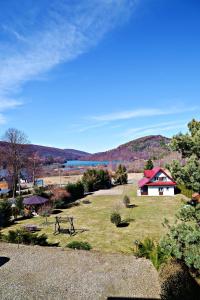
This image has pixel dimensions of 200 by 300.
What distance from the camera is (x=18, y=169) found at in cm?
5300

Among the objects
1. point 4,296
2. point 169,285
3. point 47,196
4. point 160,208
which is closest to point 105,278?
point 169,285

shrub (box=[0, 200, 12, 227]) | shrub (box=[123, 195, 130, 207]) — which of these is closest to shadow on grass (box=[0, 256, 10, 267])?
shrub (box=[0, 200, 12, 227])

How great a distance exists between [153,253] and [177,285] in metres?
3.62

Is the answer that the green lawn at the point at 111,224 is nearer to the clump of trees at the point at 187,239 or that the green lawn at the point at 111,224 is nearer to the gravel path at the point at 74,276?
the gravel path at the point at 74,276

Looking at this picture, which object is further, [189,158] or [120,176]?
[120,176]

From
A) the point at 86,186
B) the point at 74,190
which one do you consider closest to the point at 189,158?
the point at 74,190

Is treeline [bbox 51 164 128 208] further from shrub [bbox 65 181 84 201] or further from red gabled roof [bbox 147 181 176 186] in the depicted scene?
red gabled roof [bbox 147 181 176 186]

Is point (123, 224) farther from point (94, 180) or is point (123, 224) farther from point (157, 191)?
point (94, 180)

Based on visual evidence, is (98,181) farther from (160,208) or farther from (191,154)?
(191,154)

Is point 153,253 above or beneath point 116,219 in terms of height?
above

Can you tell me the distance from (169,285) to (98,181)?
4774cm

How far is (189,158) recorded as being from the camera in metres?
10.7

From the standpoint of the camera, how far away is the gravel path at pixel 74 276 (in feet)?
38.2

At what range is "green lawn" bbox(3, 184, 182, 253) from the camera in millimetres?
23875
